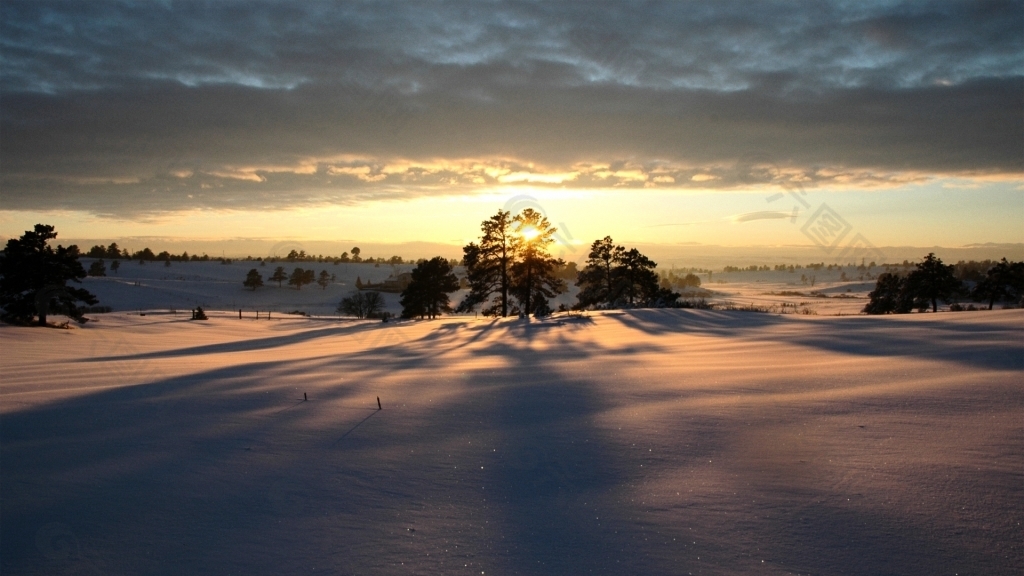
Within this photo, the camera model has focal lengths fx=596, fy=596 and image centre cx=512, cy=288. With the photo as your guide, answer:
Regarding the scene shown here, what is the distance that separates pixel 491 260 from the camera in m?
36.6

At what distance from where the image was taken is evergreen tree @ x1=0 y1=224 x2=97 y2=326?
2456 centimetres

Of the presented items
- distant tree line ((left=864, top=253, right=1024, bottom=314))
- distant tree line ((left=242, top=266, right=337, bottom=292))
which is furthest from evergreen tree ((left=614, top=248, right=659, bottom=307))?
distant tree line ((left=242, top=266, right=337, bottom=292))

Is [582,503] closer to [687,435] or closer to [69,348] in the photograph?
[687,435]

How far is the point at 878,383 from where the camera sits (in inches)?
295

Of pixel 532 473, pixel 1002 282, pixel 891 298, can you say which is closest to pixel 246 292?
pixel 891 298

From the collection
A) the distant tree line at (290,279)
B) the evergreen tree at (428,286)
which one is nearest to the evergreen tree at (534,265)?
the evergreen tree at (428,286)

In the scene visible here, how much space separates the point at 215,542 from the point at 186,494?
920 millimetres

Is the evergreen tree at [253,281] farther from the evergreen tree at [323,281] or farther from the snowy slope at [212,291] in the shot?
the evergreen tree at [323,281]

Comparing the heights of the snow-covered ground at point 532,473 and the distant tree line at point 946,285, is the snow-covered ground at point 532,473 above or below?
below

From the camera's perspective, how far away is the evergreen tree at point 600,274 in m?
38.0

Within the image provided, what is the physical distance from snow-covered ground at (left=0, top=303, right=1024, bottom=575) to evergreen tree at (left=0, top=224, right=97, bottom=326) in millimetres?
19968

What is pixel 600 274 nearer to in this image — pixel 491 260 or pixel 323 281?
pixel 491 260

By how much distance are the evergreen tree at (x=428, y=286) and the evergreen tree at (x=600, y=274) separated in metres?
10.6

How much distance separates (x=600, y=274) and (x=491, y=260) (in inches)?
303
